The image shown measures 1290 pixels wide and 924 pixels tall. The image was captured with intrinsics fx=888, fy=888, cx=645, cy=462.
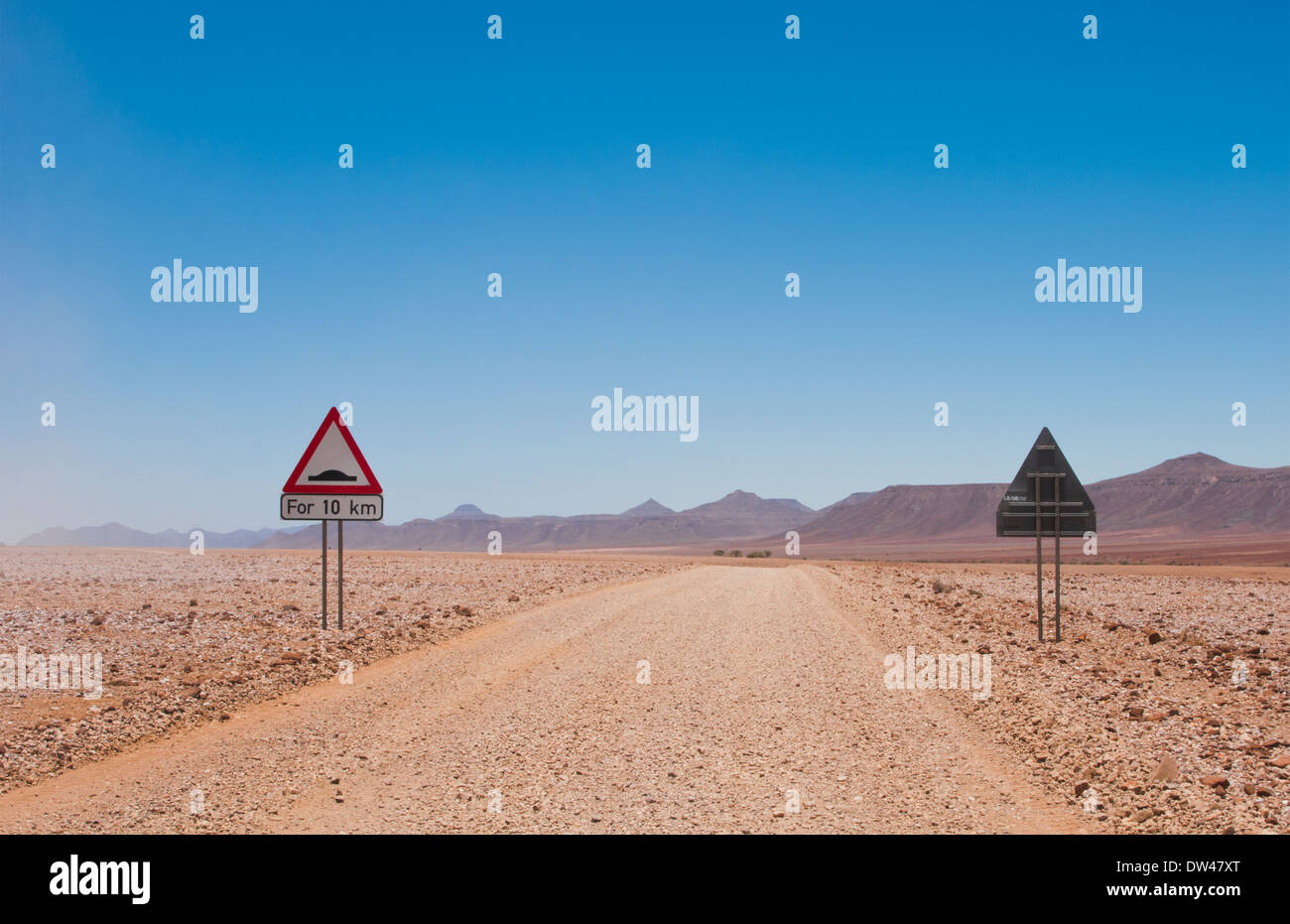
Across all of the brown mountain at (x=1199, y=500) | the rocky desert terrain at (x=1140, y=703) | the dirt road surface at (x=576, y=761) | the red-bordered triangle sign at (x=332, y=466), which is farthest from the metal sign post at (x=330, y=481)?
the brown mountain at (x=1199, y=500)

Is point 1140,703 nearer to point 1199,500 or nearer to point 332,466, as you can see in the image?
point 332,466

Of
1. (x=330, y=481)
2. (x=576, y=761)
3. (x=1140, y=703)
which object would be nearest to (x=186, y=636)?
(x=330, y=481)

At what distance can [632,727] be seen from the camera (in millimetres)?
8289

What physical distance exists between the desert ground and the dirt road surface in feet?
0.10

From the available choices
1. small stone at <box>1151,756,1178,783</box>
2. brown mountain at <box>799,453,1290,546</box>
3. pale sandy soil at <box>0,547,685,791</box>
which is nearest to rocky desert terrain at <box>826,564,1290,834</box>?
small stone at <box>1151,756,1178,783</box>

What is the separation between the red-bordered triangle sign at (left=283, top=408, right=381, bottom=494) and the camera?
44.4 feet

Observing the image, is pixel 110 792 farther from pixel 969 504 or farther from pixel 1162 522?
pixel 969 504

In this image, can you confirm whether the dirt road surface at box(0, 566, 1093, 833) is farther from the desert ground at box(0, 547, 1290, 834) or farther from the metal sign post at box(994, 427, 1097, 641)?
the metal sign post at box(994, 427, 1097, 641)

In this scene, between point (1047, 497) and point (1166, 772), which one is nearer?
point (1166, 772)

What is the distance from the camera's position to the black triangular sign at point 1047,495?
14586 mm

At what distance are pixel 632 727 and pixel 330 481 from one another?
24.3 feet

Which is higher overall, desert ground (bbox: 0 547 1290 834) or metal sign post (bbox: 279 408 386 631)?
metal sign post (bbox: 279 408 386 631)

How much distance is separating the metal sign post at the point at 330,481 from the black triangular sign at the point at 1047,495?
10290mm
